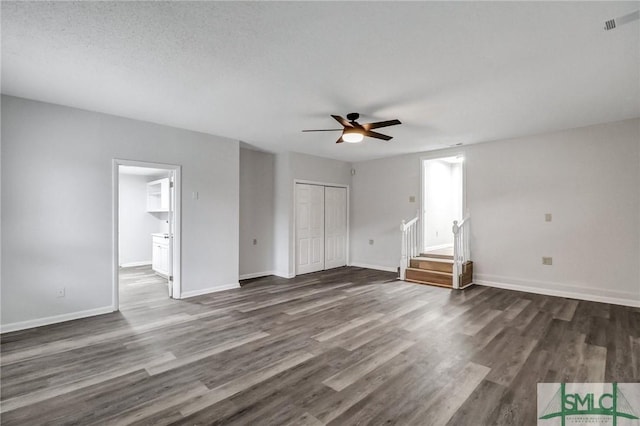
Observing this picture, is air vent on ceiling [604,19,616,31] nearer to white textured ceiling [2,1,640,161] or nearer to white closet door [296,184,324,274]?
white textured ceiling [2,1,640,161]

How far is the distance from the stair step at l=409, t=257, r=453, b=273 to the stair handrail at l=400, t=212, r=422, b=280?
6.0 inches

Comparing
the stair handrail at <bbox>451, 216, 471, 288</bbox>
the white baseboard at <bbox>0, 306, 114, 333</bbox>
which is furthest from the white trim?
the stair handrail at <bbox>451, 216, 471, 288</bbox>

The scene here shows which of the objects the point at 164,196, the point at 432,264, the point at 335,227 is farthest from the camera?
the point at 335,227

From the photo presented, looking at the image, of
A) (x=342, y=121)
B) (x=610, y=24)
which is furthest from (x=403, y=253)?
(x=610, y=24)

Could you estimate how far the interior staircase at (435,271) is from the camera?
5.59m

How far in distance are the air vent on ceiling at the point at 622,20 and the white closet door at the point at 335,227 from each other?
5593 mm

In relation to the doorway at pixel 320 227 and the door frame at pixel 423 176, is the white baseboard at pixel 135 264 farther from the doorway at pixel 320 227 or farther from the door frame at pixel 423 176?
the door frame at pixel 423 176

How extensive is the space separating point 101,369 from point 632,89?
608cm

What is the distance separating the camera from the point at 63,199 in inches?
151

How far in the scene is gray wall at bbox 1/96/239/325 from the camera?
11.6ft

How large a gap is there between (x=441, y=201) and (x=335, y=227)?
297cm

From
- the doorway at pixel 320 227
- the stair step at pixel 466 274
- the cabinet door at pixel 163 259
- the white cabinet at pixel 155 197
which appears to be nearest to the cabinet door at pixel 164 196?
the white cabinet at pixel 155 197

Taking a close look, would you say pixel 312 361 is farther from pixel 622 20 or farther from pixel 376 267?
pixel 376 267

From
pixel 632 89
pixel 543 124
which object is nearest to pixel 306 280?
pixel 543 124
